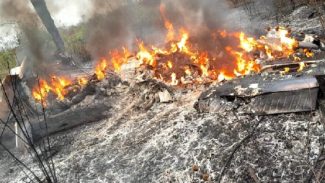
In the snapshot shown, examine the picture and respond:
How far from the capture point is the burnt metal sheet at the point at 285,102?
613 centimetres

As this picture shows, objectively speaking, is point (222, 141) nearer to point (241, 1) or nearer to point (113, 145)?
point (113, 145)

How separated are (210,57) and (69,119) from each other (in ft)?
15.5

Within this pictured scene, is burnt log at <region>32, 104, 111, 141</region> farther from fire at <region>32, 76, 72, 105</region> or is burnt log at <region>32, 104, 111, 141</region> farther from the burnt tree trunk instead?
the burnt tree trunk

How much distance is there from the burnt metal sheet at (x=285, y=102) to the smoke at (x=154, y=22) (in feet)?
12.5

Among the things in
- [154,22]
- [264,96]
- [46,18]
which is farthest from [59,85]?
[264,96]

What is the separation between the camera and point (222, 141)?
20.2ft

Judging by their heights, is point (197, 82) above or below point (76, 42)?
below

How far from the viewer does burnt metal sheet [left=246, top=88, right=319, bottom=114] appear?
20.1 ft

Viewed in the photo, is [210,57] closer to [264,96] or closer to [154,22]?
[264,96]

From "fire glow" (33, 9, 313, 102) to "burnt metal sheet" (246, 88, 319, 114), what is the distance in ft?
4.67

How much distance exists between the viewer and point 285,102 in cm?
639

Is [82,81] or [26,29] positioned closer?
[82,81]

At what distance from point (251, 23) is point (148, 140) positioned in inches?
324

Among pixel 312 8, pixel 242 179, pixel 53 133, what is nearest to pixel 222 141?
pixel 242 179
